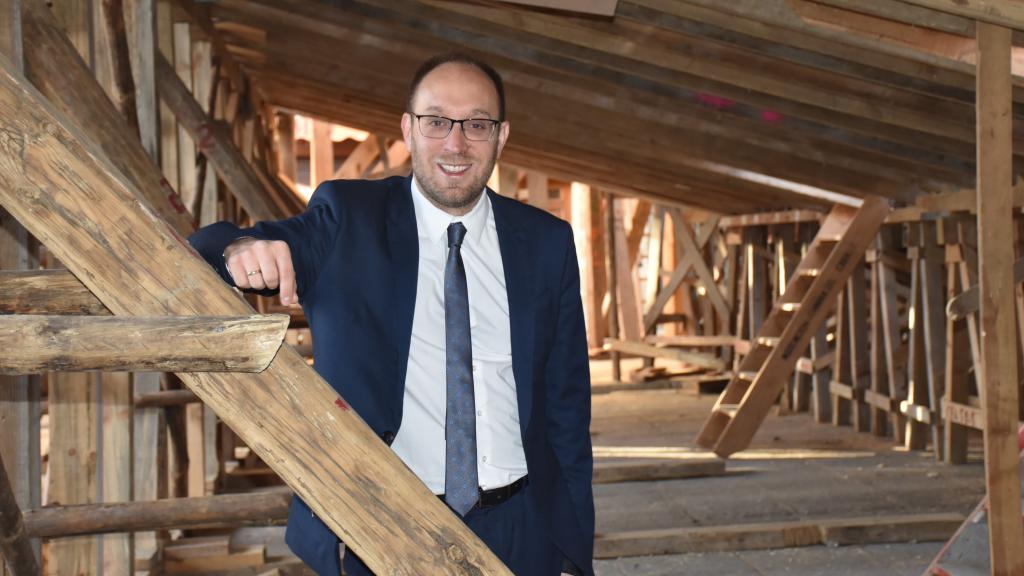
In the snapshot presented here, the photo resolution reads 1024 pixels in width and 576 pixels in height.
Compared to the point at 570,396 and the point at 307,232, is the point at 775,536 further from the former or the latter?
the point at 307,232

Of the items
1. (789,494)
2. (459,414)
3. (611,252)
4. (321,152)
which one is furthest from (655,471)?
(321,152)

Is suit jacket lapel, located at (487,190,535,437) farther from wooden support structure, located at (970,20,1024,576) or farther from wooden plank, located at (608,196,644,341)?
wooden plank, located at (608,196,644,341)

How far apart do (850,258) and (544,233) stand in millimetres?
6364

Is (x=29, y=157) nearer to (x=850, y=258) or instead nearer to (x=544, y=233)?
(x=544, y=233)

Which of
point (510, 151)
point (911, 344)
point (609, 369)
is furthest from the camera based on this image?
point (609, 369)

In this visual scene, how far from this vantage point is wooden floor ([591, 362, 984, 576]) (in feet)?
18.7

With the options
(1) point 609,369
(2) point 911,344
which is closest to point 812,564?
(2) point 911,344

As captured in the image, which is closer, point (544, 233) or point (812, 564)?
point (544, 233)

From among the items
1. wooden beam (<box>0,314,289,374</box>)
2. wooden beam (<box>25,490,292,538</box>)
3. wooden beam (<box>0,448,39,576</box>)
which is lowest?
wooden beam (<box>25,490,292,538</box>)

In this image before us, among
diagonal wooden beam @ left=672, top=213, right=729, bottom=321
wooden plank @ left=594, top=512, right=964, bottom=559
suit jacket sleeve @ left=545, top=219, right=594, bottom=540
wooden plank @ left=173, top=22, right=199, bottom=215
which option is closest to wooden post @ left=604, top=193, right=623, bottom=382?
diagonal wooden beam @ left=672, top=213, right=729, bottom=321

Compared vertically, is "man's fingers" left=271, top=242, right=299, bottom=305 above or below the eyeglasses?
below

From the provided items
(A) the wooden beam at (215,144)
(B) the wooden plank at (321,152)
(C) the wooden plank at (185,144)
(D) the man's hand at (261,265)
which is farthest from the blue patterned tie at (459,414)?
(B) the wooden plank at (321,152)

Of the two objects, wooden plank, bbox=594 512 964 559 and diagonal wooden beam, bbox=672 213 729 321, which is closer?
wooden plank, bbox=594 512 964 559

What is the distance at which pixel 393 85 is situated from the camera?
8.74 metres
